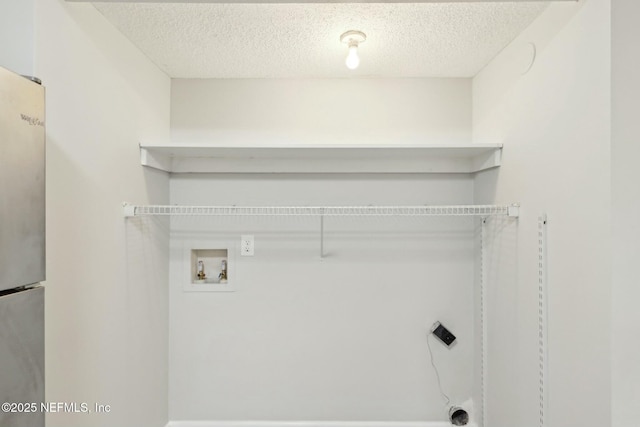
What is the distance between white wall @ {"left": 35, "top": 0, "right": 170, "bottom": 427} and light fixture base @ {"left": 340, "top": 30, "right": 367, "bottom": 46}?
0.96 metres

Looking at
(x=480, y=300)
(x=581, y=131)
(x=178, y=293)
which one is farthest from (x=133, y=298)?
(x=581, y=131)

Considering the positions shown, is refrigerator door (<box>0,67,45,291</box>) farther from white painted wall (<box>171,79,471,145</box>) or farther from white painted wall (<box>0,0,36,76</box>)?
white painted wall (<box>171,79,471,145</box>)

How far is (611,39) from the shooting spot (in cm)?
99

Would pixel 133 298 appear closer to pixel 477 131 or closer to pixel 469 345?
pixel 469 345

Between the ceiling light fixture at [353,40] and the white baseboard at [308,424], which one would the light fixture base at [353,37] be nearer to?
the ceiling light fixture at [353,40]

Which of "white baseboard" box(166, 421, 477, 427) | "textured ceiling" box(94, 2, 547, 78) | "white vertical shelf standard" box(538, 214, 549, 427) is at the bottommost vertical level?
"white baseboard" box(166, 421, 477, 427)

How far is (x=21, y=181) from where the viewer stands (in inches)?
31.2

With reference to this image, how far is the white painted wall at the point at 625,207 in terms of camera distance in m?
1.00

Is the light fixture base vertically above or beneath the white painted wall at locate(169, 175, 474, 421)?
above

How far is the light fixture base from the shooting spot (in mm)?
1450

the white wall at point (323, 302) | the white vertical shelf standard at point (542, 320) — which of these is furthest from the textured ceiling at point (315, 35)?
the white vertical shelf standard at point (542, 320)

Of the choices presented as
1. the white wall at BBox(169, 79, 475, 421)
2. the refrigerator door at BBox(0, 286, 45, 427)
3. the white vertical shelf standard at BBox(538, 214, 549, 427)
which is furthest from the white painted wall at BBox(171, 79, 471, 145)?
the refrigerator door at BBox(0, 286, 45, 427)

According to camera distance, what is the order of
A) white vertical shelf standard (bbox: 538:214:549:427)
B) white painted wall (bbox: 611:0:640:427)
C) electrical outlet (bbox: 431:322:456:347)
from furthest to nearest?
electrical outlet (bbox: 431:322:456:347) < white vertical shelf standard (bbox: 538:214:549:427) < white painted wall (bbox: 611:0:640:427)

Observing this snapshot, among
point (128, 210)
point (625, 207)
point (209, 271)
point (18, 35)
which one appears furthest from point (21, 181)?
point (625, 207)
